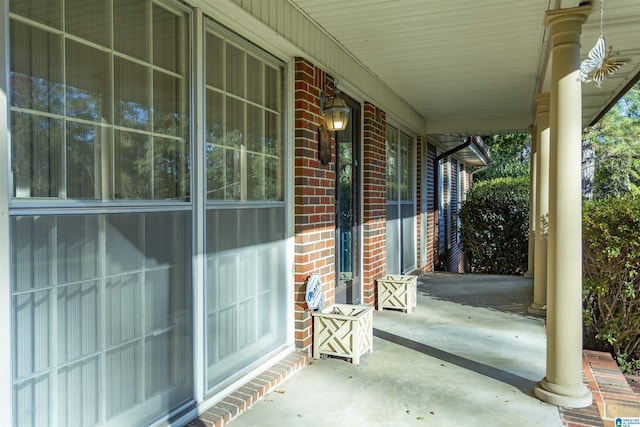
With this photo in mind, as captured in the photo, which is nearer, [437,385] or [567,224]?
[567,224]

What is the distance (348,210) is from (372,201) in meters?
0.54

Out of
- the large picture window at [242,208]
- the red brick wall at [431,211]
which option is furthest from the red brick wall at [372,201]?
the red brick wall at [431,211]

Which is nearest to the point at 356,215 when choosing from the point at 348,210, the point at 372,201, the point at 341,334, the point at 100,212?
the point at 348,210

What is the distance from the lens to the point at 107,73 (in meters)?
2.03

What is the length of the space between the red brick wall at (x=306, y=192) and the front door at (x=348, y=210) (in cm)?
73

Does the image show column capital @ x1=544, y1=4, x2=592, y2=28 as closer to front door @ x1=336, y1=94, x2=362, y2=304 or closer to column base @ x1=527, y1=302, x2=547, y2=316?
front door @ x1=336, y1=94, x2=362, y2=304

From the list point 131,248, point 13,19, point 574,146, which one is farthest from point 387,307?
point 13,19

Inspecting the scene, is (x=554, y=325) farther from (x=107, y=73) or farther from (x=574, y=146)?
(x=107, y=73)

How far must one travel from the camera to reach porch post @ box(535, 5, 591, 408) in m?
2.94

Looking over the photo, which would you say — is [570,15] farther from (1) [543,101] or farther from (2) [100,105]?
(2) [100,105]

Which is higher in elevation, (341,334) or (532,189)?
(532,189)

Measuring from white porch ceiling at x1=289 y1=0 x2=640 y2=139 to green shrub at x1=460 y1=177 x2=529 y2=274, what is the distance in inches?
113

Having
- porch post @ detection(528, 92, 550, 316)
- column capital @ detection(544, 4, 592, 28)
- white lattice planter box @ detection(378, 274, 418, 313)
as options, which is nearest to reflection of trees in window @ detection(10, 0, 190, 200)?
column capital @ detection(544, 4, 592, 28)

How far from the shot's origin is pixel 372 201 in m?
5.41
